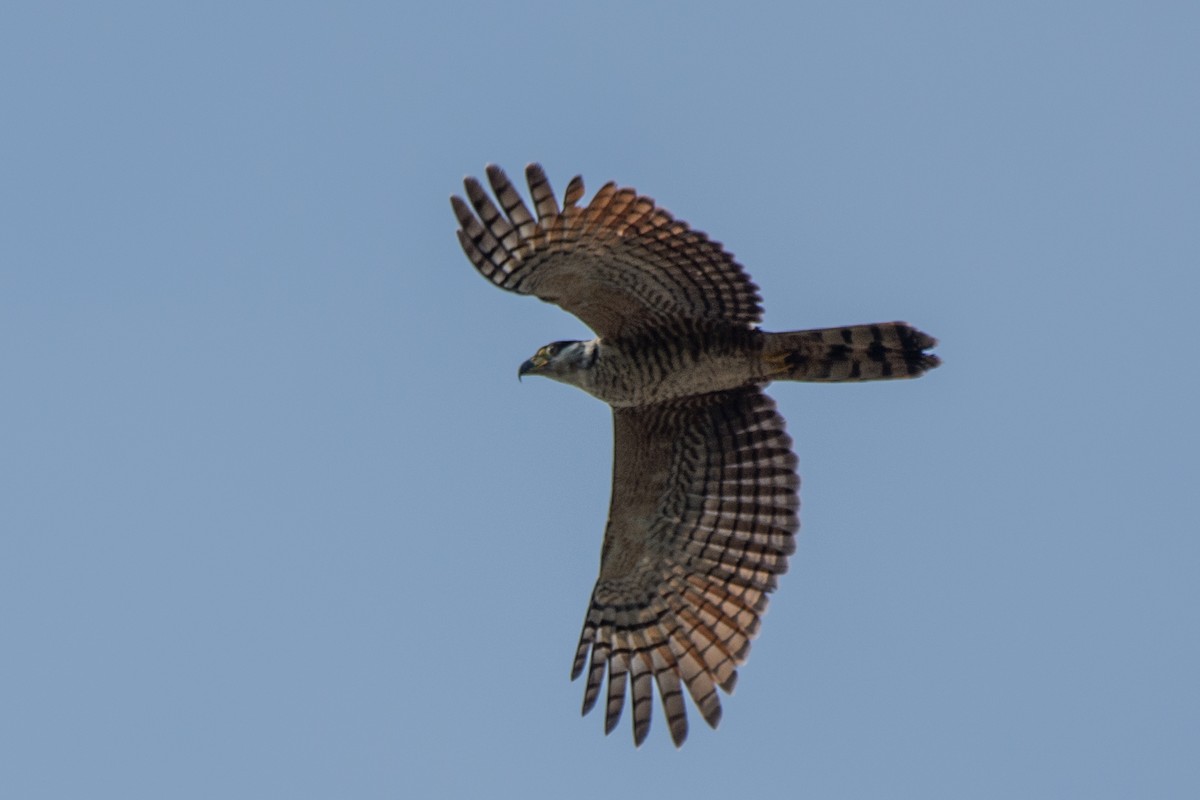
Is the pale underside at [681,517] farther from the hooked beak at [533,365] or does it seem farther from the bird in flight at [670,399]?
the hooked beak at [533,365]

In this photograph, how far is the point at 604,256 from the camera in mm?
12531

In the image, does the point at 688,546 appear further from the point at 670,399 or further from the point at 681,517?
the point at 670,399

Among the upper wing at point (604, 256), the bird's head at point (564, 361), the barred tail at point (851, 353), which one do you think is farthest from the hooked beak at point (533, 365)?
the barred tail at point (851, 353)

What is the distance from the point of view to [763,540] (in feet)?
46.1

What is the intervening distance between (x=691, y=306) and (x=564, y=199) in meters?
1.42

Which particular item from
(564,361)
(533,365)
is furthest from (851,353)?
(533,365)

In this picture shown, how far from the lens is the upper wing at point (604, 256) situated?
1218 cm

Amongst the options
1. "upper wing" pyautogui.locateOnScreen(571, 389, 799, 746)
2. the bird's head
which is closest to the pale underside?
"upper wing" pyautogui.locateOnScreen(571, 389, 799, 746)

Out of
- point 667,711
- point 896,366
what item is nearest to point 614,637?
point 667,711

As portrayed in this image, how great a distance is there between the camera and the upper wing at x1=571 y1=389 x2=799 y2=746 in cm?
1375

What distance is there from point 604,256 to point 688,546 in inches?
111

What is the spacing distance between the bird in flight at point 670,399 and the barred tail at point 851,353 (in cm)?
1

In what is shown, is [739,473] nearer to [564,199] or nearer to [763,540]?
[763,540]

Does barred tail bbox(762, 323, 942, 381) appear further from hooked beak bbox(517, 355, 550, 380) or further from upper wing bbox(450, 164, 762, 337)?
hooked beak bbox(517, 355, 550, 380)
